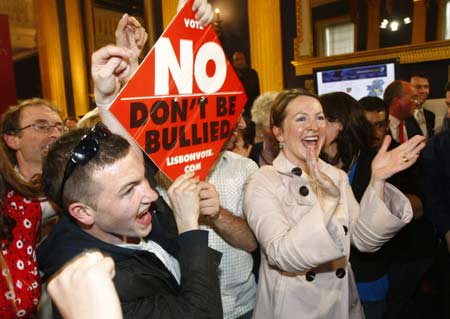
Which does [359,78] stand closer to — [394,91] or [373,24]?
[394,91]

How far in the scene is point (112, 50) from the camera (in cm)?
132

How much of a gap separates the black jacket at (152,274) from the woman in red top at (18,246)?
1.14 ft

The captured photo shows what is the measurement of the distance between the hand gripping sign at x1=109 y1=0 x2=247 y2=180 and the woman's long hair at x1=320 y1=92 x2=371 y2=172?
906 mm

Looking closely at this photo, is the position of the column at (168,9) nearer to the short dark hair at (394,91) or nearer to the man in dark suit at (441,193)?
the short dark hair at (394,91)

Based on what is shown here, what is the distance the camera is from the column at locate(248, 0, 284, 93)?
6.33 m

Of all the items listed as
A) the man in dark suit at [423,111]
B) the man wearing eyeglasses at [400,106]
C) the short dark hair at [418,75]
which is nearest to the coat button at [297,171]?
the man wearing eyeglasses at [400,106]

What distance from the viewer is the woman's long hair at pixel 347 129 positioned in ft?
7.30

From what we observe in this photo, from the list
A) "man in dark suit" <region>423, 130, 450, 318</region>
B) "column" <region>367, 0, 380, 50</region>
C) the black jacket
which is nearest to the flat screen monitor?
"column" <region>367, 0, 380, 50</region>

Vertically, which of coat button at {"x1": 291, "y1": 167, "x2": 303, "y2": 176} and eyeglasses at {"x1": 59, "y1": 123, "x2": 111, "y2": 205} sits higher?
eyeglasses at {"x1": 59, "y1": 123, "x2": 111, "y2": 205}

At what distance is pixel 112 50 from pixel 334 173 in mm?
1078

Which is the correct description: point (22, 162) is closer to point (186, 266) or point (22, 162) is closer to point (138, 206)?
point (138, 206)

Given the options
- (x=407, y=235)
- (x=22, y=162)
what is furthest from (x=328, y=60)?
(x=22, y=162)

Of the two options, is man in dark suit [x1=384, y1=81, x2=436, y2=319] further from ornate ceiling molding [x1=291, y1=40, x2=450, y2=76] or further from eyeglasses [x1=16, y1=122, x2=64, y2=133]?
ornate ceiling molding [x1=291, y1=40, x2=450, y2=76]

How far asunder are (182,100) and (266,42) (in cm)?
544
